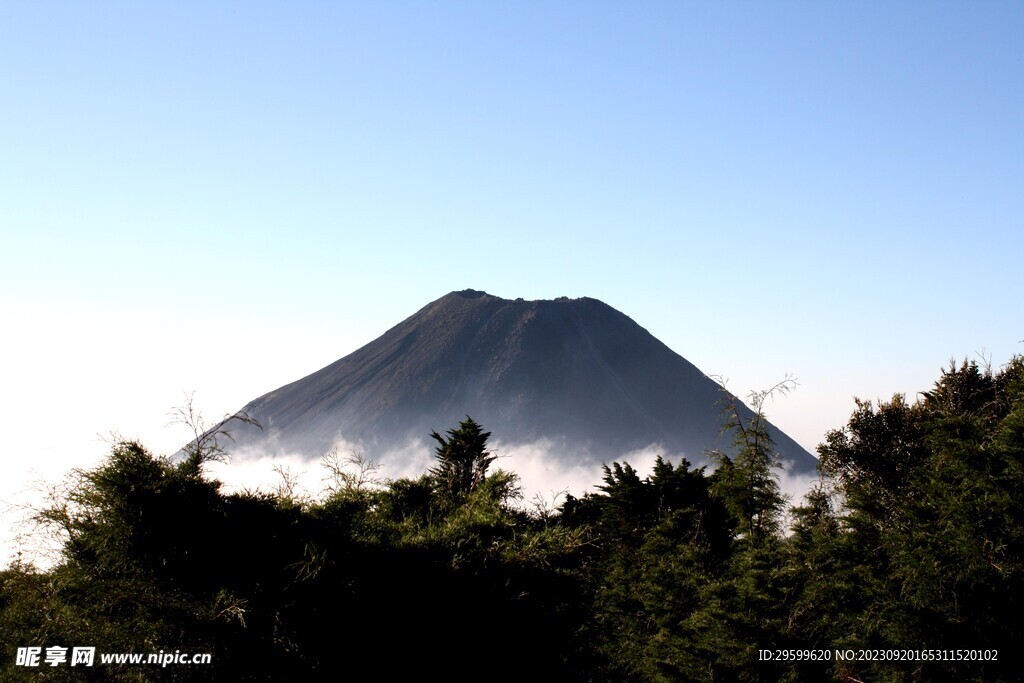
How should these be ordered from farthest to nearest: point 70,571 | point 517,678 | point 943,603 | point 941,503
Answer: point 941,503
point 943,603
point 517,678
point 70,571

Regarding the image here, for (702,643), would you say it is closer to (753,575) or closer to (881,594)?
(753,575)

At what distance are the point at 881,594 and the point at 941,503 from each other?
11.3ft

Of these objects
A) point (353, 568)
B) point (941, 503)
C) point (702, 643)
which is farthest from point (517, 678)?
point (941, 503)

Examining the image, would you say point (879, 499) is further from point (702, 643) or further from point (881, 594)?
point (702, 643)

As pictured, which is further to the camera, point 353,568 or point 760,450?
point 760,450

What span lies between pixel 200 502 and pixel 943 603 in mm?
20127

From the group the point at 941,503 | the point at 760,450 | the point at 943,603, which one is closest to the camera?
the point at 943,603

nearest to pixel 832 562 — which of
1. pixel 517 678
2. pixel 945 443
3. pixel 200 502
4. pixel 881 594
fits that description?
pixel 881 594

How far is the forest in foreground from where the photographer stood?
34.0 ft

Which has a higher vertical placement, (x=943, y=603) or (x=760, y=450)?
(x=760, y=450)

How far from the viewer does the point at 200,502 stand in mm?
10898

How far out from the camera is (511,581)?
1464cm

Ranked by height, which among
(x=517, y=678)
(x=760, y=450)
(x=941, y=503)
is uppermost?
(x=760, y=450)

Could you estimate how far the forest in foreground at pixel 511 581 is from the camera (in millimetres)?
10367
